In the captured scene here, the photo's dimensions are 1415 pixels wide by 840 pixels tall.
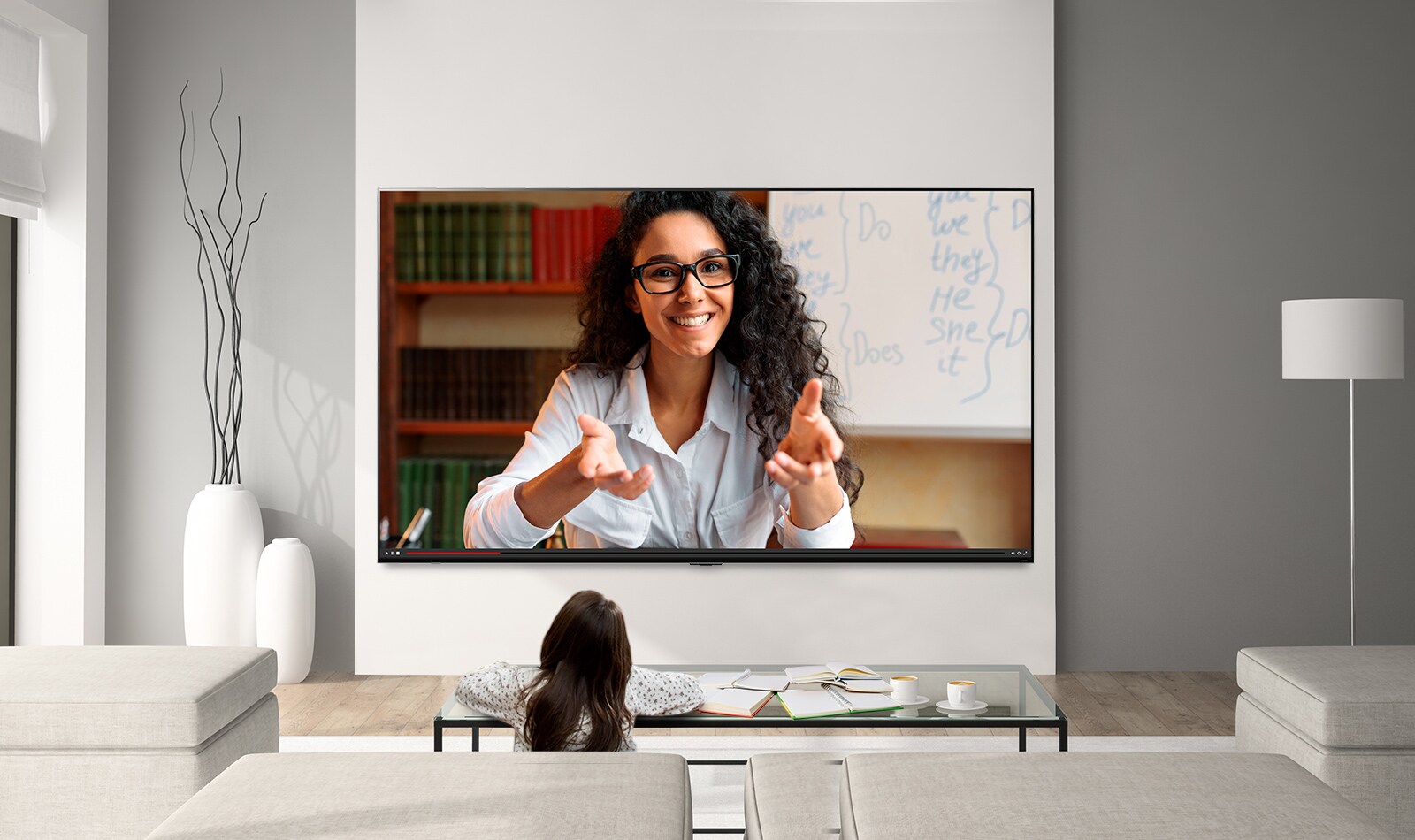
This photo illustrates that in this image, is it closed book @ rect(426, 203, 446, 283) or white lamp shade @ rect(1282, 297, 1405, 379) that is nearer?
white lamp shade @ rect(1282, 297, 1405, 379)

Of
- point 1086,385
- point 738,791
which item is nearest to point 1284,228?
point 1086,385

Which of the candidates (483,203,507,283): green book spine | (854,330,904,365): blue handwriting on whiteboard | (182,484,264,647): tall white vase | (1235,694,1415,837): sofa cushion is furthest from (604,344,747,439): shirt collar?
(1235,694,1415,837): sofa cushion

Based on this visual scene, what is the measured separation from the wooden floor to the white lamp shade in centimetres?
118

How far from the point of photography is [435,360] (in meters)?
4.15

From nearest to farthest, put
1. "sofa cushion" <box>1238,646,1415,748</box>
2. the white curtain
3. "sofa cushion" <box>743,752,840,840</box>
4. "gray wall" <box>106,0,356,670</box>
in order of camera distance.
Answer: "sofa cushion" <box>743,752,840,840</box>, "sofa cushion" <box>1238,646,1415,748</box>, the white curtain, "gray wall" <box>106,0,356,670</box>

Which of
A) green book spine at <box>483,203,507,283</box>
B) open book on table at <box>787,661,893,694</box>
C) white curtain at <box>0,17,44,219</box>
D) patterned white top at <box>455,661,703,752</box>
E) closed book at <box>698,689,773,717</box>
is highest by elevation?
white curtain at <box>0,17,44,219</box>

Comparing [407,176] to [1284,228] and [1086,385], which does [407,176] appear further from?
[1284,228]

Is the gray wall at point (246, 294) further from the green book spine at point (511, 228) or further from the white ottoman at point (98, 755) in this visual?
the white ottoman at point (98, 755)

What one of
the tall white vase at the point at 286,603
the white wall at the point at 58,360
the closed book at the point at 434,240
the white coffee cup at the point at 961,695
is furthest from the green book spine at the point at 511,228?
the white coffee cup at the point at 961,695

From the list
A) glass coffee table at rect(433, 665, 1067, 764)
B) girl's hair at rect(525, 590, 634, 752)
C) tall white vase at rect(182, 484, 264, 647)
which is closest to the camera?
girl's hair at rect(525, 590, 634, 752)

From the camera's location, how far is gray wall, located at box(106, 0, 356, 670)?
426cm

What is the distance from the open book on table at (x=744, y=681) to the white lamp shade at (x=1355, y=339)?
211cm

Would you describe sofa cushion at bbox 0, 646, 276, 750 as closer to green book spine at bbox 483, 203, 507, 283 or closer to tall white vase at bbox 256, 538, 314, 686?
tall white vase at bbox 256, 538, 314, 686

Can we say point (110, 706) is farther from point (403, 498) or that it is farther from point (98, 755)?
point (403, 498)
